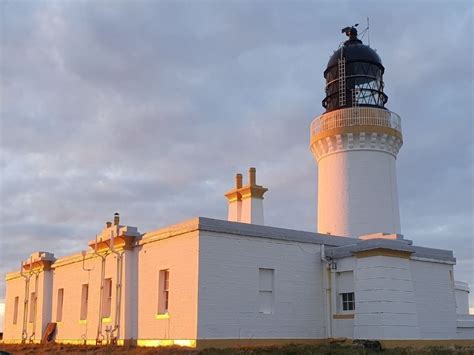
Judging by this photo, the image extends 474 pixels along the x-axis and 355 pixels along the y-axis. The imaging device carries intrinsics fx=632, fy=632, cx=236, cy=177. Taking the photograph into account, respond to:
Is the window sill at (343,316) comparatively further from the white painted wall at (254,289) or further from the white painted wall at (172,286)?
the white painted wall at (172,286)

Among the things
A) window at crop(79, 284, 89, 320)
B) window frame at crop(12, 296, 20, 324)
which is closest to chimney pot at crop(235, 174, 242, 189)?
window at crop(79, 284, 89, 320)

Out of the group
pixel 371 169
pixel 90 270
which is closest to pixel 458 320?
pixel 371 169

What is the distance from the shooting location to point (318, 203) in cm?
2878

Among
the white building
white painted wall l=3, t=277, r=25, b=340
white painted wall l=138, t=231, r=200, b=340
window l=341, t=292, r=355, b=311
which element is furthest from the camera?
white painted wall l=3, t=277, r=25, b=340

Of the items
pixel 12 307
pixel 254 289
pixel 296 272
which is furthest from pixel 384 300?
pixel 12 307

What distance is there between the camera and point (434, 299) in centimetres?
2303

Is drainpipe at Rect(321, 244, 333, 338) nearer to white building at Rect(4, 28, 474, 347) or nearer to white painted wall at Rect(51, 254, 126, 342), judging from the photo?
white building at Rect(4, 28, 474, 347)

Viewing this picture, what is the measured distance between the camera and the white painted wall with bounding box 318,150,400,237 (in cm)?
2688

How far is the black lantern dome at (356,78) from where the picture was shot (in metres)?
28.5

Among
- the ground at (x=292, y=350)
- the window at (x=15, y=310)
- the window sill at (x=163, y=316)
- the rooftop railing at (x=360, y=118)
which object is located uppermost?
the rooftop railing at (x=360, y=118)

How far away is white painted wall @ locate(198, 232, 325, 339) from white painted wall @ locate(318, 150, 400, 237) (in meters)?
5.00

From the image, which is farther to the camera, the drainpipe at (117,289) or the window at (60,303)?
the window at (60,303)

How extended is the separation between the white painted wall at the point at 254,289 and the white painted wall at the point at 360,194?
197 inches

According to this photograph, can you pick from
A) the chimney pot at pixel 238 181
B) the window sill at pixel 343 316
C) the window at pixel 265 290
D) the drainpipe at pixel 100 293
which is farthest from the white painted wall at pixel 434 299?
the drainpipe at pixel 100 293
